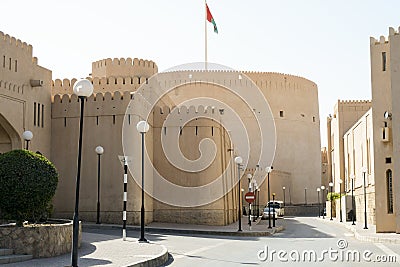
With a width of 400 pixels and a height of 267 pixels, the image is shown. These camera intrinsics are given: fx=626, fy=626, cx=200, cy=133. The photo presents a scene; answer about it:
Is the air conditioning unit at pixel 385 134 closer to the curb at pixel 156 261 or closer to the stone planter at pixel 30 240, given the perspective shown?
the curb at pixel 156 261

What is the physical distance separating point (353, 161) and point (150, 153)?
17800 mm

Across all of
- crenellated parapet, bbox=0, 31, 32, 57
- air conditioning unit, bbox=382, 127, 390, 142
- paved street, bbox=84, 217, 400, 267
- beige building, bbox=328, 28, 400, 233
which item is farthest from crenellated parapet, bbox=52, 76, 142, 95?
paved street, bbox=84, 217, 400, 267

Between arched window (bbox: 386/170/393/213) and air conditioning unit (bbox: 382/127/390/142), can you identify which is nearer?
air conditioning unit (bbox: 382/127/390/142)

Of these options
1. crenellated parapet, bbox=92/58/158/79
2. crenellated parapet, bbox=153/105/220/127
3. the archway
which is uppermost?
crenellated parapet, bbox=92/58/158/79

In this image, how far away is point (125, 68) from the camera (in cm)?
3466

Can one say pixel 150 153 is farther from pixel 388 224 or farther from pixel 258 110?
pixel 258 110

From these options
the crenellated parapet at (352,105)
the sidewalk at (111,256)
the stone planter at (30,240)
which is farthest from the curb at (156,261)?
the crenellated parapet at (352,105)

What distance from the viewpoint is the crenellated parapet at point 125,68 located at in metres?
34.5

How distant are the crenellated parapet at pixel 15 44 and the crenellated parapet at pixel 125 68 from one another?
9068 mm

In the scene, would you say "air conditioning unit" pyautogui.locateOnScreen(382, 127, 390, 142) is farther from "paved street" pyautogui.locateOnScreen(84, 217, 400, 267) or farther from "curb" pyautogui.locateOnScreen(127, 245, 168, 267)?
"curb" pyautogui.locateOnScreen(127, 245, 168, 267)

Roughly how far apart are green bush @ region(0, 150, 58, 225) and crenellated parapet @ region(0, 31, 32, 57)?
11184mm

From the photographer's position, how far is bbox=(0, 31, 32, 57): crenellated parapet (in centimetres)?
2372

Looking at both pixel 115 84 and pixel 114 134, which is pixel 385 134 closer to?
pixel 114 134

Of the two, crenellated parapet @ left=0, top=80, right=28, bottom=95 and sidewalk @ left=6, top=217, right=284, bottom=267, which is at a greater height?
crenellated parapet @ left=0, top=80, right=28, bottom=95
